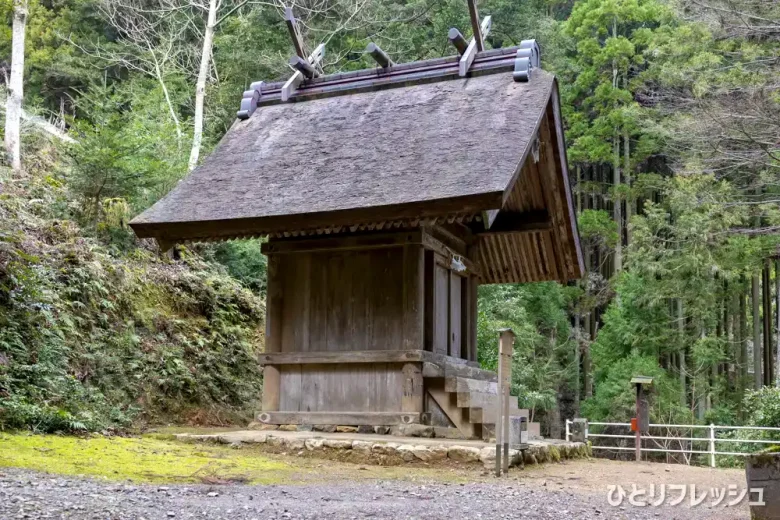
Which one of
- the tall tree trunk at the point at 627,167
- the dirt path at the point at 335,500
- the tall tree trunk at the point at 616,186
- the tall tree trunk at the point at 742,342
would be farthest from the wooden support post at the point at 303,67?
the tall tree trunk at the point at 627,167

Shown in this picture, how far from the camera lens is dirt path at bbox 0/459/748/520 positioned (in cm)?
454

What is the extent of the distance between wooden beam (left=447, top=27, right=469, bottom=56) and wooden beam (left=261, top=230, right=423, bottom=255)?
9.74 feet

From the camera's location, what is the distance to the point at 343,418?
377 inches

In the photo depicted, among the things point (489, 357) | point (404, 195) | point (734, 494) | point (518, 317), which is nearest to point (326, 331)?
point (404, 195)

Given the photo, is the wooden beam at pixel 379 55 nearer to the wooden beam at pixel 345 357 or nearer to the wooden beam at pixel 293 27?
the wooden beam at pixel 293 27

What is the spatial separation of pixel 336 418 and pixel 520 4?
22.9 metres

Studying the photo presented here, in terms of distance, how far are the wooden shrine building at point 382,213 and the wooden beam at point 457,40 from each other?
0.21ft

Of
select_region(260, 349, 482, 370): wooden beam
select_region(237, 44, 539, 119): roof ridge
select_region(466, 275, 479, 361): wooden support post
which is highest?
select_region(237, 44, 539, 119): roof ridge

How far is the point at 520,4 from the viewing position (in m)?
28.3

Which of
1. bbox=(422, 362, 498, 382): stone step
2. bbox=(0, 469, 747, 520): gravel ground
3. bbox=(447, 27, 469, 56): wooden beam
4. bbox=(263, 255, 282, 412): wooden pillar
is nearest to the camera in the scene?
bbox=(0, 469, 747, 520): gravel ground

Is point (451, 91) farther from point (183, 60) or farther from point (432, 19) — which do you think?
point (183, 60)

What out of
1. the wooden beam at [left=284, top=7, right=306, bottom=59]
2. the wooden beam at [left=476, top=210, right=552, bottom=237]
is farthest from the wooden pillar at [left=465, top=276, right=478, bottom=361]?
the wooden beam at [left=284, top=7, right=306, bottom=59]

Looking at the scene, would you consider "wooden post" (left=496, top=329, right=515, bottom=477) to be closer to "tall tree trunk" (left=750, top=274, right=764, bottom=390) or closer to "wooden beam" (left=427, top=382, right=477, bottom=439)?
"wooden beam" (left=427, top=382, right=477, bottom=439)

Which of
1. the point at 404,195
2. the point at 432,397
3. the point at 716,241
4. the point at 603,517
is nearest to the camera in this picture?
the point at 603,517
